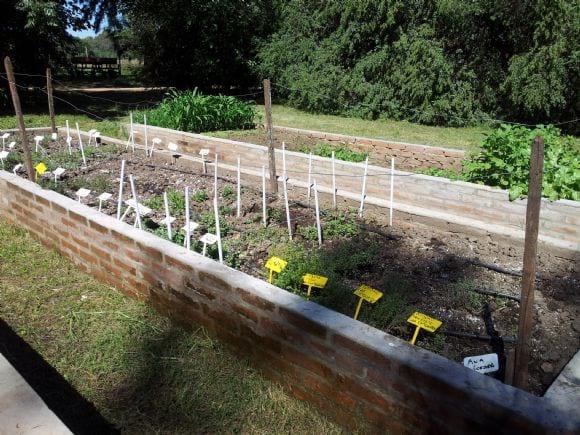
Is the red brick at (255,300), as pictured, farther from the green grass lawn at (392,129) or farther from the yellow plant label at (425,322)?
the green grass lawn at (392,129)

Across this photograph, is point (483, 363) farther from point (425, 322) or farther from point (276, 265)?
point (276, 265)

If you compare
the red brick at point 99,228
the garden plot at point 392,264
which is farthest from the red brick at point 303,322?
the red brick at point 99,228

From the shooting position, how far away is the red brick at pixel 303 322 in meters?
2.53

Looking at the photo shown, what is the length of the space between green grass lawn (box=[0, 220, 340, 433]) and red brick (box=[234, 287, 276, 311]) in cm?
44

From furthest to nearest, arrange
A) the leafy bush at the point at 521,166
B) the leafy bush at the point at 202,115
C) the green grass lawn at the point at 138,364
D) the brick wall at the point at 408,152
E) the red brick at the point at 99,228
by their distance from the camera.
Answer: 1. the leafy bush at the point at 202,115
2. the brick wall at the point at 408,152
3. the leafy bush at the point at 521,166
4. the red brick at the point at 99,228
5. the green grass lawn at the point at 138,364

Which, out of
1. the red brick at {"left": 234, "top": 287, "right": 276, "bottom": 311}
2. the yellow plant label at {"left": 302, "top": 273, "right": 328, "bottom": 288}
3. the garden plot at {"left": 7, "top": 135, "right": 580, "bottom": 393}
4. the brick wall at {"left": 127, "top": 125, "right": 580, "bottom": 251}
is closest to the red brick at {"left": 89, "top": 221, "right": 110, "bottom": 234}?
the garden plot at {"left": 7, "top": 135, "right": 580, "bottom": 393}

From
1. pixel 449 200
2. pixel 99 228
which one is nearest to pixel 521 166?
pixel 449 200

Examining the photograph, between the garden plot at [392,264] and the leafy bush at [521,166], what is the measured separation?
80cm

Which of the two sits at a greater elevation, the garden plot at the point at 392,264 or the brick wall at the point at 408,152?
the brick wall at the point at 408,152

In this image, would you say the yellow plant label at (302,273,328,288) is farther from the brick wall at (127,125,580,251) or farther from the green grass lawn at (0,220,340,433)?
the brick wall at (127,125,580,251)

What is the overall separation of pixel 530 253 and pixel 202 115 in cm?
879

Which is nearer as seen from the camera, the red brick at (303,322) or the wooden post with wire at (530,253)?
the wooden post with wire at (530,253)

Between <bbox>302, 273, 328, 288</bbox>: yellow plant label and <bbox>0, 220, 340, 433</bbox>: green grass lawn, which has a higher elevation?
<bbox>302, 273, 328, 288</bbox>: yellow plant label

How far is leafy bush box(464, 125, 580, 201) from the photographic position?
4730 millimetres
